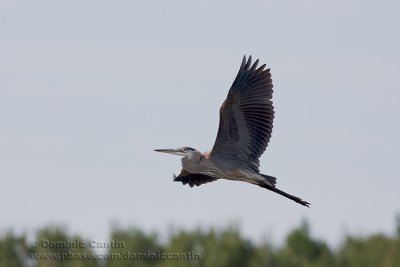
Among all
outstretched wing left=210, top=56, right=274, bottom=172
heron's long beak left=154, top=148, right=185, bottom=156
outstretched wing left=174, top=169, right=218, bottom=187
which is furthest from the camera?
outstretched wing left=174, top=169, right=218, bottom=187

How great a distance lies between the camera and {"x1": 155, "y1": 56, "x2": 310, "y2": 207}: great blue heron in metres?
22.8

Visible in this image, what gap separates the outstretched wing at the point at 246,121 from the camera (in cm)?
2277

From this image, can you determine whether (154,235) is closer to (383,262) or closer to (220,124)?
(383,262)

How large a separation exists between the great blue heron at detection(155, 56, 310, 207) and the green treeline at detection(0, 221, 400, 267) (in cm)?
2325

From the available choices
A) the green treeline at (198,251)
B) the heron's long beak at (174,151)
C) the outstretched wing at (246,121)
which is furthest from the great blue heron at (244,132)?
the green treeline at (198,251)

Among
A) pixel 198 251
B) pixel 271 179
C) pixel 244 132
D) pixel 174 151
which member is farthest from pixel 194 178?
→ pixel 198 251

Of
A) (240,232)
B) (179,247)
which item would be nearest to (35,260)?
(179,247)

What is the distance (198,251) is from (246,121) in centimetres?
2951

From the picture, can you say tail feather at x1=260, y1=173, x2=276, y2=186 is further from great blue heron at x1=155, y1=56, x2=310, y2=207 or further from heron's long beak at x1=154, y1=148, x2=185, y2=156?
heron's long beak at x1=154, y1=148, x2=185, y2=156

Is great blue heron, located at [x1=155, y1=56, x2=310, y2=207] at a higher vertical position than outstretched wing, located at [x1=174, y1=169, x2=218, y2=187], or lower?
higher

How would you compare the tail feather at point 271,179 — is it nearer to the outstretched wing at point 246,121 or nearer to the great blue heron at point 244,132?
the great blue heron at point 244,132

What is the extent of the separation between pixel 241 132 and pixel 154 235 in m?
31.3

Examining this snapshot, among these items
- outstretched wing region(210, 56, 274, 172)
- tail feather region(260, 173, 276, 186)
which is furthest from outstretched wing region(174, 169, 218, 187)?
tail feather region(260, 173, 276, 186)

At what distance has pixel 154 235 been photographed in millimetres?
53938
